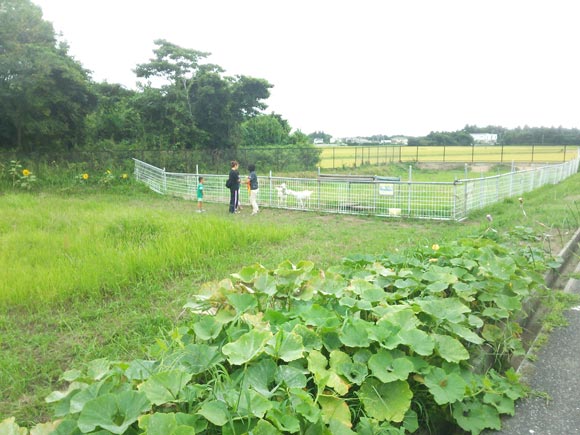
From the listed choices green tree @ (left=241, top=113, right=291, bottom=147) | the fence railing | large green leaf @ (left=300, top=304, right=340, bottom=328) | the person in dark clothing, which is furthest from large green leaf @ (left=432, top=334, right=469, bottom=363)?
green tree @ (left=241, top=113, right=291, bottom=147)

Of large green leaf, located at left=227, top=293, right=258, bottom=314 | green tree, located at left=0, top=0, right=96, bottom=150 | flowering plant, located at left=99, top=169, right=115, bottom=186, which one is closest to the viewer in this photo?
large green leaf, located at left=227, top=293, right=258, bottom=314

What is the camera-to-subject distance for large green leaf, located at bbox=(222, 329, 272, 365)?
1.58 m

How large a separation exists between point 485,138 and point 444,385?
1949 inches

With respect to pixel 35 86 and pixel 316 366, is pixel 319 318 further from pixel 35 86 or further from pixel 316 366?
pixel 35 86

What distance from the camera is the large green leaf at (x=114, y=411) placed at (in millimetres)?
1270

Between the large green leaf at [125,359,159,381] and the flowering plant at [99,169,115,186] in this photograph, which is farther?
the flowering plant at [99,169,115,186]

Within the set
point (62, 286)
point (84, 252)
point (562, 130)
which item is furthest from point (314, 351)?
point (562, 130)

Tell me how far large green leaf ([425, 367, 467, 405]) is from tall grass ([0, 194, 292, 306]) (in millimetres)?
3391

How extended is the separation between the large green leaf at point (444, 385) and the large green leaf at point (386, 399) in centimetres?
19

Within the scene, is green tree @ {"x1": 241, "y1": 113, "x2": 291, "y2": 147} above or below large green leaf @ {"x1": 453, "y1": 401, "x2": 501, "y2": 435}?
above

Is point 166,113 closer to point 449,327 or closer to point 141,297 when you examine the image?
point 141,297

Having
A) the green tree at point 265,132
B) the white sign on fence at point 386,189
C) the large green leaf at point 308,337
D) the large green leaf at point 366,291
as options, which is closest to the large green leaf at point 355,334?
the large green leaf at point 308,337

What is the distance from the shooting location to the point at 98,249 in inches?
205

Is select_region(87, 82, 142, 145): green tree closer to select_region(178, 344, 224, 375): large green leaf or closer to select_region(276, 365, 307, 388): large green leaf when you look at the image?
select_region(178, 344, 224, 375): large green leaf
